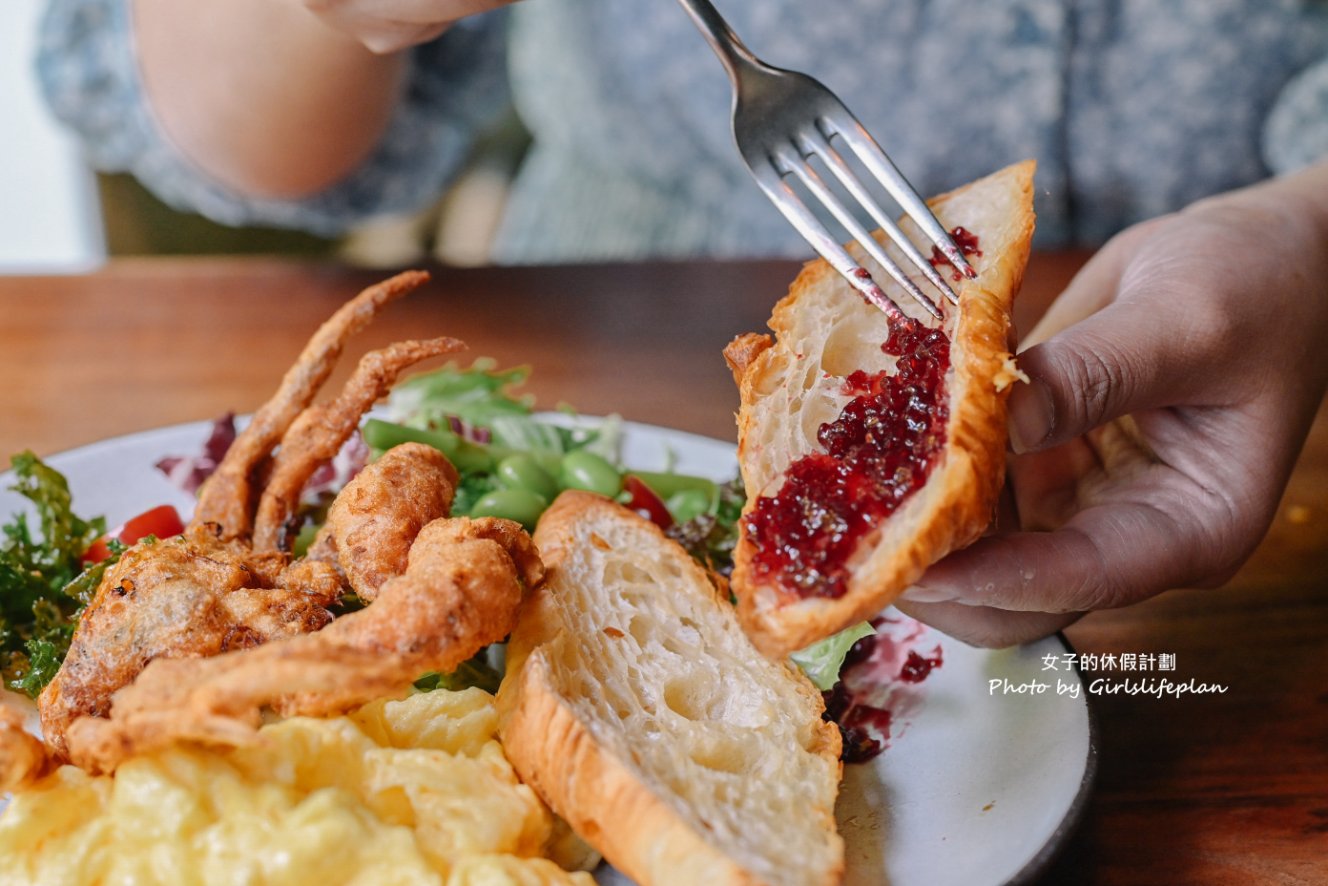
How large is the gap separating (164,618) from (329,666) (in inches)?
21.4

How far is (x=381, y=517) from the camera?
216 centimetres

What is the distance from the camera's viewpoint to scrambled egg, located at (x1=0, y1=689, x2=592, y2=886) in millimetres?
1623

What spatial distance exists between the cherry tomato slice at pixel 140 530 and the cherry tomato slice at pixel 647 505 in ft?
3.96

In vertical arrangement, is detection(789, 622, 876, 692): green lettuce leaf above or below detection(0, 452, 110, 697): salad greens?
below

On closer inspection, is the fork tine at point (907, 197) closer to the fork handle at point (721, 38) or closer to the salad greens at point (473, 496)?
the fork handle at point (721, 38)

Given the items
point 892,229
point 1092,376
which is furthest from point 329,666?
point 1092,376

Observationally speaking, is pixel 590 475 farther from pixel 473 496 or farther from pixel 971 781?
pixel 971 781

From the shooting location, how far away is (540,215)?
5.49m

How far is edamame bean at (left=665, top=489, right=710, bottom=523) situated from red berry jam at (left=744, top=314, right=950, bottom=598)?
1.14m

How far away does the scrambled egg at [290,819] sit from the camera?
63.9 inches

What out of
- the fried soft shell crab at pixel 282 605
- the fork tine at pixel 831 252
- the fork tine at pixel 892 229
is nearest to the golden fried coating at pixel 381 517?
the fried soft shell crab at pixel 282 605

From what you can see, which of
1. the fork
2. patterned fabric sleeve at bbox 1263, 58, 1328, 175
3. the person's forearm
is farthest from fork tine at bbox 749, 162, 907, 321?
patterned fabric sleeve at bbox 1263, 58, 1328, 175

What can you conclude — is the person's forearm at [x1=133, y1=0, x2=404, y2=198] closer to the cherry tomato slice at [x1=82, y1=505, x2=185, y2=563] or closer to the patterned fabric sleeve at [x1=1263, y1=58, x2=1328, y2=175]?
the cherry tomato slice at [x1=82, y1=505, x2=185, y2=563]

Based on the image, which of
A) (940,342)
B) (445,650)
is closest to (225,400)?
(445,650)
